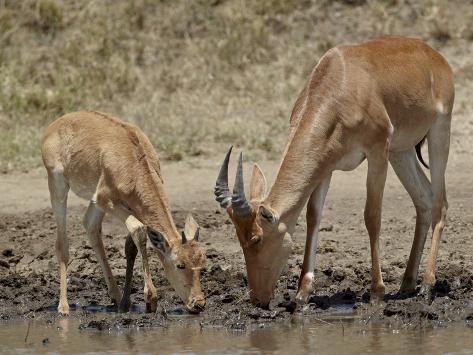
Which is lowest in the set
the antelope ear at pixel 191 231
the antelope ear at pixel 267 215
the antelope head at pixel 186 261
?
the antelope head at pixel 186 261

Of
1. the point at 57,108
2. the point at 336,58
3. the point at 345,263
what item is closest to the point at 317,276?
the point at 345,263

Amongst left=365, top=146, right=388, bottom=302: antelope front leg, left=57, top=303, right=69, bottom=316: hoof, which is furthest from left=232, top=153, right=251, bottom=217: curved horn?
left=57, top=303, right=69, bottom=316: hoof

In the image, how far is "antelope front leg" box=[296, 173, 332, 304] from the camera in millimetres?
11508

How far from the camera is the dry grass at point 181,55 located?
18172 millimetres

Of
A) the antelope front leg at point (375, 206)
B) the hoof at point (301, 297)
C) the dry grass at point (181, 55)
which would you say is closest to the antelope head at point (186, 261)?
the hoof at point (301, 297)

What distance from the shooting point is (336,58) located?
11688mm

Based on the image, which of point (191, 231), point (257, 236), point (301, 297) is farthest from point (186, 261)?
point (301, 297)

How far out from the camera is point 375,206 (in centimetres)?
1154

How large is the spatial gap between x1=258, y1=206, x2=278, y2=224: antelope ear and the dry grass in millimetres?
6572

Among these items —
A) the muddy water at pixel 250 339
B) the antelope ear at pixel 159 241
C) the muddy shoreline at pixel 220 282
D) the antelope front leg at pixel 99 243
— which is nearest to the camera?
the muddy water at pixel 250 339

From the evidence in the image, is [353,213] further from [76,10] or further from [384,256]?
[76,10]

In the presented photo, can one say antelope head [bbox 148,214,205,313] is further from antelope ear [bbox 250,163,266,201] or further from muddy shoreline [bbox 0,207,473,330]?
antelope ear [bbox 250,163,266,201]

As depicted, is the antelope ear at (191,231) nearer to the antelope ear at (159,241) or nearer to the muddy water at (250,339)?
the antelope ear at (159,241)

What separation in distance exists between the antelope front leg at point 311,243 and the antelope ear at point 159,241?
4.36 feet
